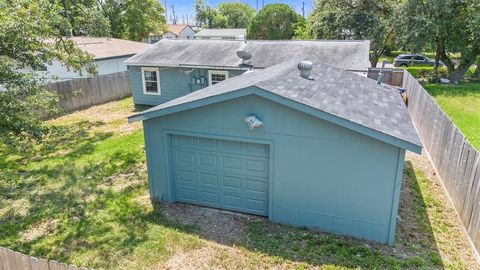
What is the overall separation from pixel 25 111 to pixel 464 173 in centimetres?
993

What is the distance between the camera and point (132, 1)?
127 ft

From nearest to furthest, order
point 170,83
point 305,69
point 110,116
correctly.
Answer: point 305,69 < point 110,116 < point 170,83

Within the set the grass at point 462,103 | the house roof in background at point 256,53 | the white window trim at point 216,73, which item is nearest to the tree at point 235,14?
the grass at point 462,103

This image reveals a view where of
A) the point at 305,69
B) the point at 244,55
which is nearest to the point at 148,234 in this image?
the point at 305,69

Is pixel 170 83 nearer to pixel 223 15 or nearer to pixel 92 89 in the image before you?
pixel 92 89

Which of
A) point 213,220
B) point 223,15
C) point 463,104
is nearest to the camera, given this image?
point 213,220

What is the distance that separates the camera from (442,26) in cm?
2162

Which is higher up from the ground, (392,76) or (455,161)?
(392,76)

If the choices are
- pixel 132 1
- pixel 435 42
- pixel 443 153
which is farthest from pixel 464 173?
pixel 132 1

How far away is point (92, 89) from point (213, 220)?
49.0ft

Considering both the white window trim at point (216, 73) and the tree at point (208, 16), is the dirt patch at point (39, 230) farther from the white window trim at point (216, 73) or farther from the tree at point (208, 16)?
the tree at point (208, 16)

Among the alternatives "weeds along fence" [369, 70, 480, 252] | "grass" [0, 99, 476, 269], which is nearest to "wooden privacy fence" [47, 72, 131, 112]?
"grass" [0, 99, 476, 269]

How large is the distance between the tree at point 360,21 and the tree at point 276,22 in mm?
23249

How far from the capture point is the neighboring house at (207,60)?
1691 cm
